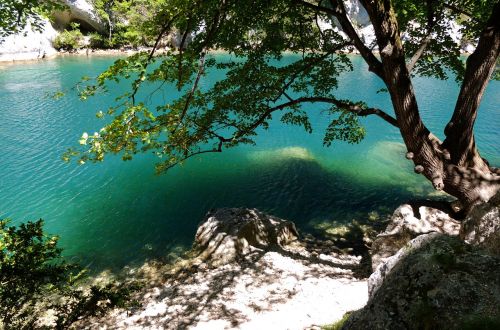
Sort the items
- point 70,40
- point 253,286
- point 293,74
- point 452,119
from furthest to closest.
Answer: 1. point 70,40
2. point 253,286
3. point 293,74
4. point 452,119

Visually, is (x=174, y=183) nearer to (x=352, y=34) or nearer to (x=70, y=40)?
(x=352, y=34)

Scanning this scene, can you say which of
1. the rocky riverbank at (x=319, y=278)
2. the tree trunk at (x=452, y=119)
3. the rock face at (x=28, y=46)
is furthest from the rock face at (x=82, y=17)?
the tree trunk at (x=452, y=119)

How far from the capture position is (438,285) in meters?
3.54

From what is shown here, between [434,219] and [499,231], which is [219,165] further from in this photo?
[499,231]

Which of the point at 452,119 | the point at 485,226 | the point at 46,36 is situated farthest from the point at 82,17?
the point at 485,226

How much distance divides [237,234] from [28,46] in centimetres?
7063

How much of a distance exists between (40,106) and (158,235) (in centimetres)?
2956

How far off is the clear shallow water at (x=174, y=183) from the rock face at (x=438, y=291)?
1397 centimetres

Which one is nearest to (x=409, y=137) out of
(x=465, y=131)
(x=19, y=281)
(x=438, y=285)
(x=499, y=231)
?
(x=465, y=131)

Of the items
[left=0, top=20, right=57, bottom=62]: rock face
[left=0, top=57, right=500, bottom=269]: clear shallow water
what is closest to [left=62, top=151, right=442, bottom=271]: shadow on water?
[left=0, top=57, right=500, bottom=269]: clear shallow water

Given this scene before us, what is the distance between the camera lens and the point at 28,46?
64.1m

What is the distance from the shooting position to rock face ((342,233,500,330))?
3.19 m

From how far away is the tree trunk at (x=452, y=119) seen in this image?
8367mm

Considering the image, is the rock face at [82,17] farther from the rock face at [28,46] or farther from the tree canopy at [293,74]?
the tree canopy at [293,74]
